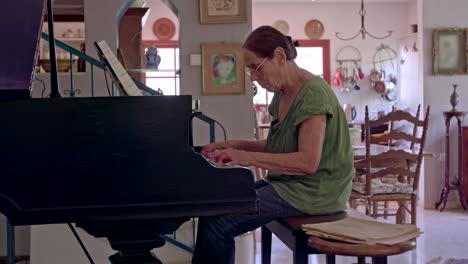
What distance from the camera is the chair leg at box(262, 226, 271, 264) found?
298cm

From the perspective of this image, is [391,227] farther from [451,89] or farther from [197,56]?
[451,89]

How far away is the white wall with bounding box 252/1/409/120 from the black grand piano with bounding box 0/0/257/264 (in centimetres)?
937

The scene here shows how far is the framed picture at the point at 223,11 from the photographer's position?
15.8 feet

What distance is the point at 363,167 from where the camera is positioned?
188 inches

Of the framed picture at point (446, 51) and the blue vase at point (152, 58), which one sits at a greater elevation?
the framed picture at point (446, 51)

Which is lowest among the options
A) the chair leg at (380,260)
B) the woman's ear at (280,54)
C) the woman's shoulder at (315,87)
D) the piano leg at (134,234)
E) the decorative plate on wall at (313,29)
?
the chair leg at (380,260)

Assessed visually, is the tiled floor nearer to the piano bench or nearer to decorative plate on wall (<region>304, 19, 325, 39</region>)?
the piano bench

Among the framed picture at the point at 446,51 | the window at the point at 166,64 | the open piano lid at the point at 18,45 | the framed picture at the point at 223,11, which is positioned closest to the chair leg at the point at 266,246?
the open piano lid at the point at 18,45

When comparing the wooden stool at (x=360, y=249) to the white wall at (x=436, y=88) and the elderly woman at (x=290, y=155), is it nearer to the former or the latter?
the elderly woman at (x=290, y=155)

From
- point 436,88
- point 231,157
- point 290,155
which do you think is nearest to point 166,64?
point 436,88

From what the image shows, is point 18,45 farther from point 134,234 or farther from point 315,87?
point 315,87

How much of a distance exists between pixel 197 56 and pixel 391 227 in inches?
114

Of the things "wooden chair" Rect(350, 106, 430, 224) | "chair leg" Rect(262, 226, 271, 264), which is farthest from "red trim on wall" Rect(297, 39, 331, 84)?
"chair leg" Rect(262, 226, 271, 264)

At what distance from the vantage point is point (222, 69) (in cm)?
487
